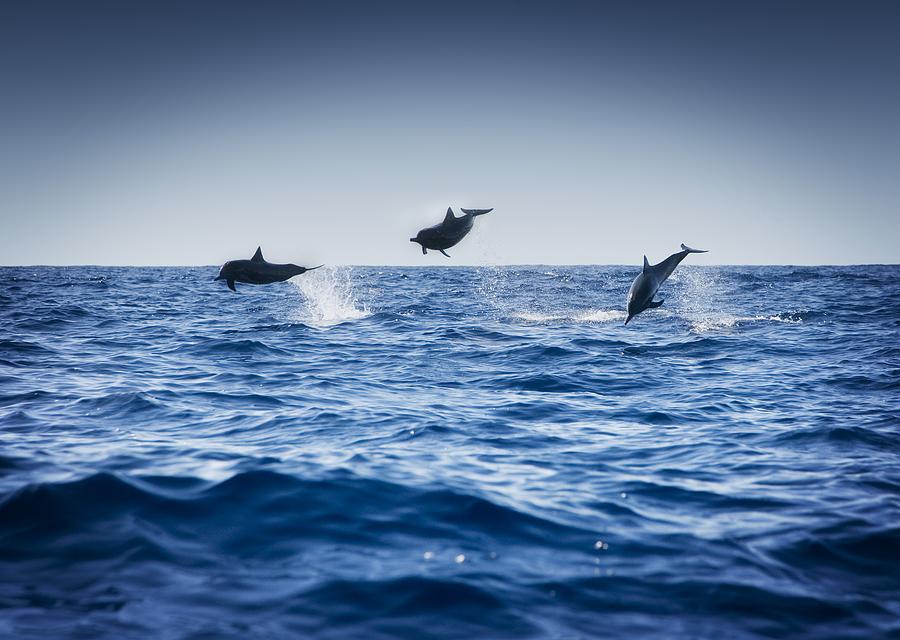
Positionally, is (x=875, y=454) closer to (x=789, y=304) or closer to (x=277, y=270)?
(x=277, y=270)

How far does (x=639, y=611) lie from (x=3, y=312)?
1085 inches

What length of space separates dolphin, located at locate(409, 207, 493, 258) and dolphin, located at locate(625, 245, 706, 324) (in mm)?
4542

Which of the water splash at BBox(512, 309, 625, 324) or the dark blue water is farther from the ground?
the water splash at BBox(512, 309, 625, 324)

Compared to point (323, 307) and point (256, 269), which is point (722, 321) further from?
point (256, 269)

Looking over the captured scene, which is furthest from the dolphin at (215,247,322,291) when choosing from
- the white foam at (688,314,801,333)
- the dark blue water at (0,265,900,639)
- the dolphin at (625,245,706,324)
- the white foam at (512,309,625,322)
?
the white foam at (688,314,801,333)

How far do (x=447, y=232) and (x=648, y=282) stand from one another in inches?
206

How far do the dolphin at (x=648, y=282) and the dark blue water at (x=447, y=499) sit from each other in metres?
1.38

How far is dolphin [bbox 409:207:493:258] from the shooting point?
11117mm

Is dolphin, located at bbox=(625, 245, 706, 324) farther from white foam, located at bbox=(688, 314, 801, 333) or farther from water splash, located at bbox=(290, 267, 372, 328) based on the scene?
water splash, located at bbox=(290, 267, 372, 328)

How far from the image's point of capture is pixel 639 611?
173 inches


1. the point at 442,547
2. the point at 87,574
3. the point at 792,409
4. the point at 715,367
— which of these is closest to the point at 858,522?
the point at 442,547

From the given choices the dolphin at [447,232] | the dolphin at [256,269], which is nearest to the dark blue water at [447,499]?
the dolphin at [256,269]

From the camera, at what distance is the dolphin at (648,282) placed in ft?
45.8

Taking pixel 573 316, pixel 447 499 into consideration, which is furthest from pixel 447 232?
pixel 573 316
